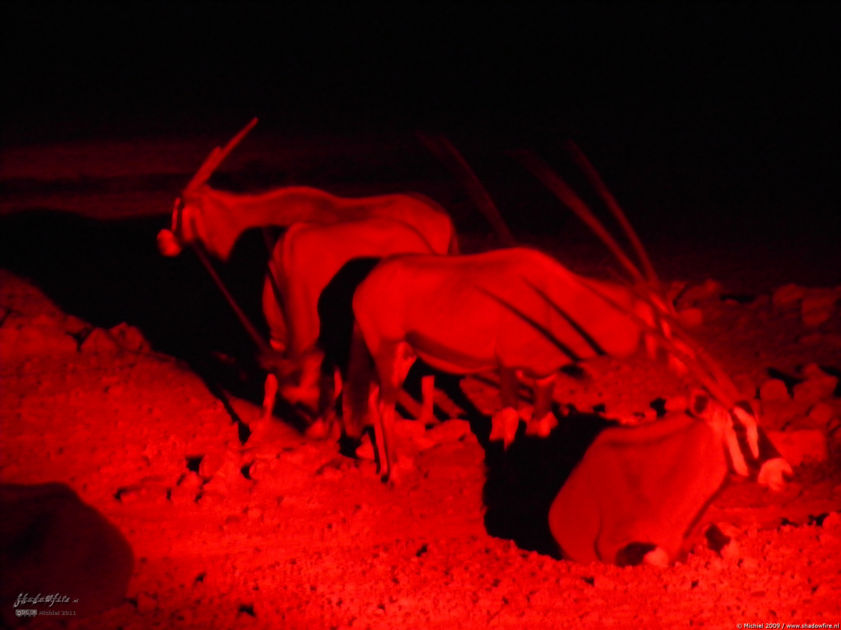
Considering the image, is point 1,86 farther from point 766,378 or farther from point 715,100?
point 766,378

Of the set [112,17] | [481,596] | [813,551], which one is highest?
[813,551]

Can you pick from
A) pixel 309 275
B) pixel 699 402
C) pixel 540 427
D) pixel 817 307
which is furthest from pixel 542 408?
pixel 817 307

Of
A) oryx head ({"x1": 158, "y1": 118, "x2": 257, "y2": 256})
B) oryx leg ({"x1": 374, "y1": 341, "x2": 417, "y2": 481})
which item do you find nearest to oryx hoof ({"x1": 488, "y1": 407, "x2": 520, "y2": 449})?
oryx leg ({"x1": 374, "y1": 341, "x2": 417, "y2": 481})

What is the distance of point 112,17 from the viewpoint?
35.8 meters

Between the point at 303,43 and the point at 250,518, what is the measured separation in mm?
26858

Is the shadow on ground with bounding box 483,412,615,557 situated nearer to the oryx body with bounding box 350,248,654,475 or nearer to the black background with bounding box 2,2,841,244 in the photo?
the oryx body with bounding box 350,248,654,475

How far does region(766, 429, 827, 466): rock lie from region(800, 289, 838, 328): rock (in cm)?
239

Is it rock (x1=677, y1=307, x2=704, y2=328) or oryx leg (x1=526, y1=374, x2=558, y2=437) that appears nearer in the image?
oryx leg (x1=526, y1=374, x2=558, y2=437)

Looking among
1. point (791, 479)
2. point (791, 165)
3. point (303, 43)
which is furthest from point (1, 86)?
point (791, 479)

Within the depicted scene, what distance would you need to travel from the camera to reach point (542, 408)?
23.7ft

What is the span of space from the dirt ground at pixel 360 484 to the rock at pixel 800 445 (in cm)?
1

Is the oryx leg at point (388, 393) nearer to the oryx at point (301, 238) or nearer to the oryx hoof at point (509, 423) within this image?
the oryx hoof at point (509, 423)

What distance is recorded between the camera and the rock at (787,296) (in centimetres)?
988

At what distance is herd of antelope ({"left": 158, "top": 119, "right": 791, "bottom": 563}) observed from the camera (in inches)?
234
